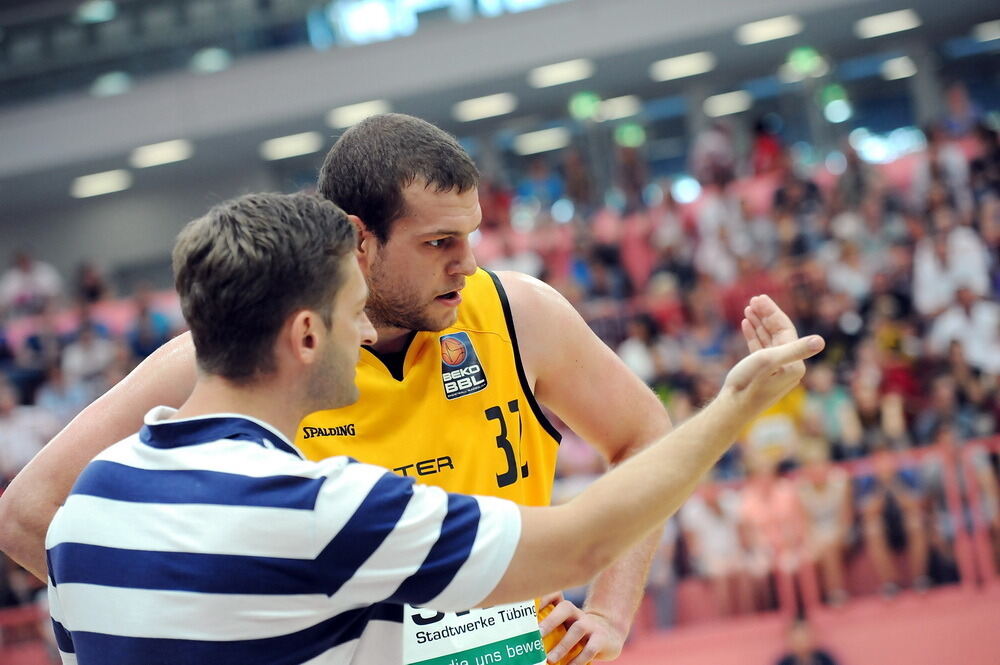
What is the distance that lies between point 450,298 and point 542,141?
17661 mm

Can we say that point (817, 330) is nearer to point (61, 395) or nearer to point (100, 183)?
point (61, 395)

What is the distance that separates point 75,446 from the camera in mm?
2621

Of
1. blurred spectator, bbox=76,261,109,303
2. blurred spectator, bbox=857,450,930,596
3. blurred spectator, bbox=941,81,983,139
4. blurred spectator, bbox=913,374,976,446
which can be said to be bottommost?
blurred spectator, bbox=857,450,930,596

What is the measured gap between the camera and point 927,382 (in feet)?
32.1

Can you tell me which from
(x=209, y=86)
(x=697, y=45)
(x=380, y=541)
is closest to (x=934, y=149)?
(x=697, y=45)

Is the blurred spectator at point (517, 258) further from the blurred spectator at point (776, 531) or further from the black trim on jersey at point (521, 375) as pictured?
the black trim on jersey at point (521, 375)

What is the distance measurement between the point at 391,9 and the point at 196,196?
18.9 feet

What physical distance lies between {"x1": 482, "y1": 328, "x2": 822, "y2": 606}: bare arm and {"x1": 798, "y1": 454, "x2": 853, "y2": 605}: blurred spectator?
6.72m

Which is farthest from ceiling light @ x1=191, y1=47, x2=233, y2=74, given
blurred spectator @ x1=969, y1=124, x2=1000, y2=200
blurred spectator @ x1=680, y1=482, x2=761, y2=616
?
blurred spectator @ x1=680, y1=482, x2=761, y2=616

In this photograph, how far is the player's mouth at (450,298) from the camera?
272 cm

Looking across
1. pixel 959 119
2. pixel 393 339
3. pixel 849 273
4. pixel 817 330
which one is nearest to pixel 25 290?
pixel 817 330

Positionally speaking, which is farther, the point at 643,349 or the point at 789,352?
the point at 643,349

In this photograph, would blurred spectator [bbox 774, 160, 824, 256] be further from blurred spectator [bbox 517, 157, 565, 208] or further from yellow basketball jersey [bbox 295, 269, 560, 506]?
yellow basketball jersey [bbox 295, 269, 560, 506]

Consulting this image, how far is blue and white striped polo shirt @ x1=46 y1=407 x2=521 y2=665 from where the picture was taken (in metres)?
1.84
